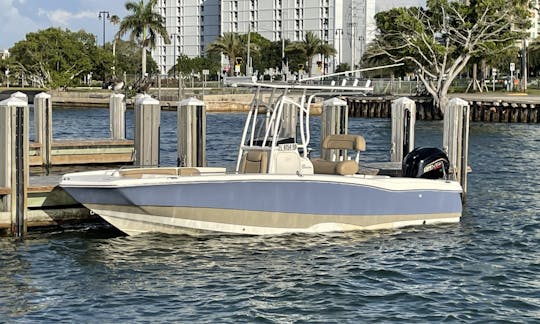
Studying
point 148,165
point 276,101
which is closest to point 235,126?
point 148,165

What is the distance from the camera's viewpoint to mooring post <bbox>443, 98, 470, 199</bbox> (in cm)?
2266

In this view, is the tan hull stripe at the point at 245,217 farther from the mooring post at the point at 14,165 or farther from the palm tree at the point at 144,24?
the palm tree at the point at 144,24

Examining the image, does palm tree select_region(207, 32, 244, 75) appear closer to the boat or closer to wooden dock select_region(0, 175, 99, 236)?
the boat

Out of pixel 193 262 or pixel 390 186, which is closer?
pixel 193 262

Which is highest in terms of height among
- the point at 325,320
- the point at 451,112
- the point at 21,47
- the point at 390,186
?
the point at 21,47

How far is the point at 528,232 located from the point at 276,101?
630cm

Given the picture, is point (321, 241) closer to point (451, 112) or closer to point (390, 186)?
point (390, 186)

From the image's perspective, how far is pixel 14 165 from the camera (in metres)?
18.2

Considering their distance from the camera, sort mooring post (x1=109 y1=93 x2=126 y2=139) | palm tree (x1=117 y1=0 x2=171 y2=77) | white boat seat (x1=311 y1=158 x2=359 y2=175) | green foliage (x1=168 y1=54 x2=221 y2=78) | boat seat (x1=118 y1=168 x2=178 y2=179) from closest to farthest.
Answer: boat seat (x1=118 y1=168 x2=178 y2=179)
white boat seat (x1=311 y1=158 x2=359 y2=175)
mooring post (x1=109 y1=93 x2=126 y2=139)
palm tree (x1=117 y1=0 x2=171 y2=77)
green foliage (x1=168 y1=54 x2=221 y2=78)

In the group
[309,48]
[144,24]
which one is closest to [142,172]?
[144,24]

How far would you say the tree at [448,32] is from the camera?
2714 inches

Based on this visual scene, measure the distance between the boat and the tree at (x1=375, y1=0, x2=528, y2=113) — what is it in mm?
49630

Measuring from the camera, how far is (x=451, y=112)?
22859 millimetres

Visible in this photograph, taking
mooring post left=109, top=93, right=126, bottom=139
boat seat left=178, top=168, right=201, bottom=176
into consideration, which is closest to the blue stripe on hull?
boat seat left=178, top=168, right=201, bottom=176
